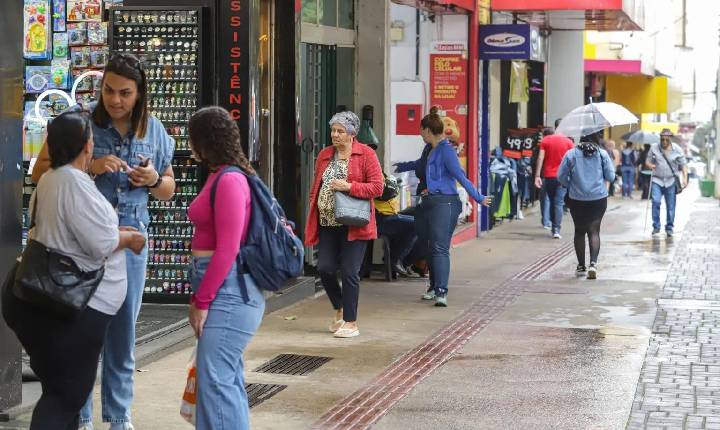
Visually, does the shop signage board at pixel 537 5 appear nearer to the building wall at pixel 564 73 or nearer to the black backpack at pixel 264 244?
the building wall at pixel 564 73

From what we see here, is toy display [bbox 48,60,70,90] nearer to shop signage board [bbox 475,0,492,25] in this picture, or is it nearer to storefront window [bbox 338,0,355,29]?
storefront window [bbox 338,0,355,29]

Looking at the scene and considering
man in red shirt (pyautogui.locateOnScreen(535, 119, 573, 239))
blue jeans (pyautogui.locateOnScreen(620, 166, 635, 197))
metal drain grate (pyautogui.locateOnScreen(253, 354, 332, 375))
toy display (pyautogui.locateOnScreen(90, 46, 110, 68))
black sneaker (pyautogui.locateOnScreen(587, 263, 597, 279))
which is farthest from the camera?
blue jeans (pyautogui.locateOnScreen(620, 166, 635, 197))

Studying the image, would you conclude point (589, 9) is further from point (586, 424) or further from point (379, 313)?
point (586, 424)

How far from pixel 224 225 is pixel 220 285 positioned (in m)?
0.25

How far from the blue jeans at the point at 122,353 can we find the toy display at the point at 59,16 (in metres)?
4.29

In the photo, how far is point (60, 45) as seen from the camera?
1001 centimetres

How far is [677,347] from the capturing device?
974 cm

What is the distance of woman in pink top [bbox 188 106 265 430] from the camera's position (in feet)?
17.4

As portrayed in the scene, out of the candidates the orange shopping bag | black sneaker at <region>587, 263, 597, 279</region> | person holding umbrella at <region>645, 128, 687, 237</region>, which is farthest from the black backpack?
person holding umbrella at <region>645, 128, 687, 237</region>

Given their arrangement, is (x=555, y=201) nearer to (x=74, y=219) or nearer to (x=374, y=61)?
(x=374, y=61)

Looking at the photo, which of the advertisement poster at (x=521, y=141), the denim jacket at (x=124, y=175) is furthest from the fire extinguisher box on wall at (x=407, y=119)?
the denim jacket at (x=124, y=175)

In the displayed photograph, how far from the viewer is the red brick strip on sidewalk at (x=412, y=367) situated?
736 centimetres

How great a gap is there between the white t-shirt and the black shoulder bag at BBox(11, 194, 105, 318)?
0.04m

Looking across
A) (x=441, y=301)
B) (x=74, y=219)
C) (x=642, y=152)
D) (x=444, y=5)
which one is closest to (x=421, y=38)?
(x=444, y=5)
